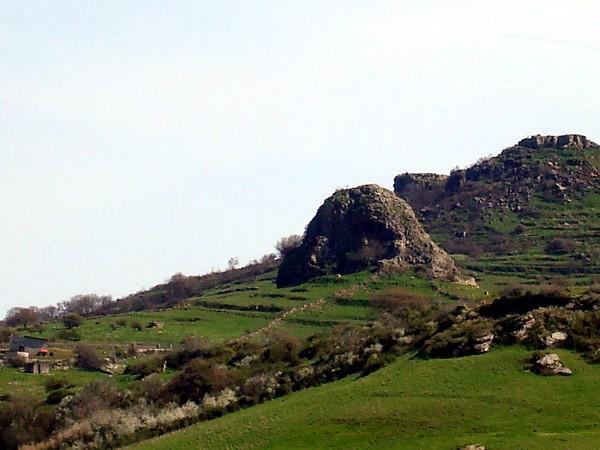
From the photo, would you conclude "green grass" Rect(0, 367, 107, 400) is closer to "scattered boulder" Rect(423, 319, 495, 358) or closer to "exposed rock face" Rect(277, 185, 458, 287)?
"scattered boulder" Rect(423, 319, 495, 358)

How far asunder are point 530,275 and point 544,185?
5537cm

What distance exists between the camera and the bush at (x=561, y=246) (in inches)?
5930

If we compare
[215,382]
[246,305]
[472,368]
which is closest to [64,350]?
[246,305]

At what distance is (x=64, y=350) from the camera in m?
102

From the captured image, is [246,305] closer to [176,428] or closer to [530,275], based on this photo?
[530,275]

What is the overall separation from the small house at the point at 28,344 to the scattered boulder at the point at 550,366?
69.2 meters

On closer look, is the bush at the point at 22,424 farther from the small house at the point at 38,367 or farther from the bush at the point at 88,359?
the bush at the point at 88,359

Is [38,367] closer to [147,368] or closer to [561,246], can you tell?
[147,368]

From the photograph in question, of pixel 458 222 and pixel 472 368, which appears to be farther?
pixel 458 222

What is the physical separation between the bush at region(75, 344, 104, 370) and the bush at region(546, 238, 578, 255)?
8289 cm

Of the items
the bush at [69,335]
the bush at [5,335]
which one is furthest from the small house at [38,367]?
the bush at [5,335]

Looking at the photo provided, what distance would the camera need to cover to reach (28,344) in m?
110

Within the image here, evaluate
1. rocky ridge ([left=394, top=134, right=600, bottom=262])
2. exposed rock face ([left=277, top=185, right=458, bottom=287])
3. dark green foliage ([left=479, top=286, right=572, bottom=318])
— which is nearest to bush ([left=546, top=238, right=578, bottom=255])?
rocky ridge ([left=394, top=134, right=600, bottom=262])

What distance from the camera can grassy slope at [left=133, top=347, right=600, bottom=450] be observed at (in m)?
38.8
